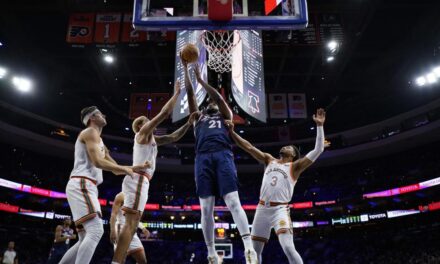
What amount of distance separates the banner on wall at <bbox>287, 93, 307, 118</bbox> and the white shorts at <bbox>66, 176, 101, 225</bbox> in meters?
12.0

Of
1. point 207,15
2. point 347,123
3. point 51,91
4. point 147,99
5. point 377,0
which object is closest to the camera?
point 207,15

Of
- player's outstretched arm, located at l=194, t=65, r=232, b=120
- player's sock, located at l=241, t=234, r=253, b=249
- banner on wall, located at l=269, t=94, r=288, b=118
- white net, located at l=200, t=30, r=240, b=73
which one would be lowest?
player's sock, located at l=241, t=234, r=253, b=249

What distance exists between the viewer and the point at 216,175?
4703mm

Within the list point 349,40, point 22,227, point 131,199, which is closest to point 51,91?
point 22,227

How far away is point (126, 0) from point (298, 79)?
9.80 metres

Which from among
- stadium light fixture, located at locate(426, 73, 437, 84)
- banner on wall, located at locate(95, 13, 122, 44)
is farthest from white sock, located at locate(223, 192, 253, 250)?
stadium light fixture, located at locate(426, 73, 437, 84)

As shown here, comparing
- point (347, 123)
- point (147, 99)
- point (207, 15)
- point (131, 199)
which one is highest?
point (347, 123)

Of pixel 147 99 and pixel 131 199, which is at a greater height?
pixel 147 99

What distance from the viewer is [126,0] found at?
41.8 ft

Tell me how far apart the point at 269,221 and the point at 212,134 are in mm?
1779

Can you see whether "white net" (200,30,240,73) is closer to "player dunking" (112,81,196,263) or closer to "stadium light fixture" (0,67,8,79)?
"player dunking" (112,81,196,263)

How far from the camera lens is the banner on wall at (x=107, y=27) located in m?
11.8

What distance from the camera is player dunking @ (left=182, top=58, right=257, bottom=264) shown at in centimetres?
437

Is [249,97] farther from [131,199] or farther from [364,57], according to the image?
[364,57]
